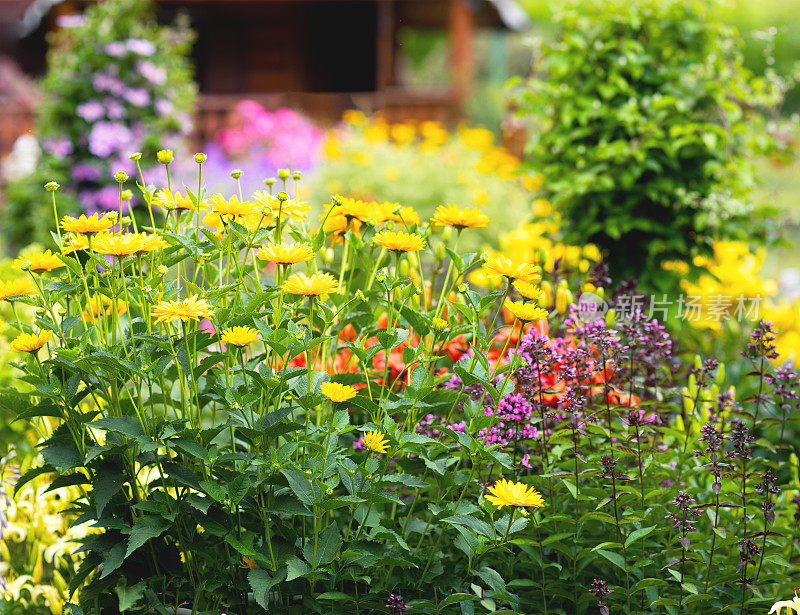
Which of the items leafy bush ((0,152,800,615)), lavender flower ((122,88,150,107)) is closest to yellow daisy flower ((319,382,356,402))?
leafy bush ((0,152,800,615))

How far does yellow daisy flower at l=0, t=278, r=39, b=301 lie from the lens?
149cm

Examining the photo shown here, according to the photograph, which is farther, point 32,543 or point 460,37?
point 460,37

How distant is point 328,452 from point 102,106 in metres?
4.53

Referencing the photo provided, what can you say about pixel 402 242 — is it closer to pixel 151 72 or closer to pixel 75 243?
pixel 75 243

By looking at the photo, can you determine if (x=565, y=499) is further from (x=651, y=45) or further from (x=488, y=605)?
(x=651, y=45)

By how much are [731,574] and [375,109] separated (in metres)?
9.28

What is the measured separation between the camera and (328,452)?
148 centimetres

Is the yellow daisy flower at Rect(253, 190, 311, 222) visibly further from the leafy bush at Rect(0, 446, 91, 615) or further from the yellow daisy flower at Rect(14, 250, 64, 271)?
the leafy bush at Rect(0, 446, 91, 615)

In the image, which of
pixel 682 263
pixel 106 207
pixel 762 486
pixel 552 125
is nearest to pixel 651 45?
pixel 552 125

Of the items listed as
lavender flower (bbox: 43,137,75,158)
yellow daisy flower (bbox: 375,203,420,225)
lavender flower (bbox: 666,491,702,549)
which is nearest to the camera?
lavender flower (bbox: 666,491,702,549)

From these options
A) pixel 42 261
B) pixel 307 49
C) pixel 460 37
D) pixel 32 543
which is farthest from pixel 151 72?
pixel 307 49

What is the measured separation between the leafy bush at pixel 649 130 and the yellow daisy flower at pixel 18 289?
76.4 inches

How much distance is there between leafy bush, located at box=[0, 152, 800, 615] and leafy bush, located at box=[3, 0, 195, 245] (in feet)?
12.6

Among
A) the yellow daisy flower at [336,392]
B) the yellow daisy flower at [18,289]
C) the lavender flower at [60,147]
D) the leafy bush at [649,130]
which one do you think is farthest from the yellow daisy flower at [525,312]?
the lavender flower at [60,147]
